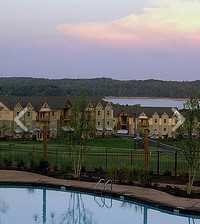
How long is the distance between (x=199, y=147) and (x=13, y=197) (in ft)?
22.6

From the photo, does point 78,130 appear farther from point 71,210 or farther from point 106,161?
point 71,210

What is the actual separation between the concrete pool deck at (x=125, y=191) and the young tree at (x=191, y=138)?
4.05 ft

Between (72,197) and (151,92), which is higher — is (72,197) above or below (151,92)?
below

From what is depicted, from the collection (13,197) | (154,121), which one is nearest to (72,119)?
(13,197)

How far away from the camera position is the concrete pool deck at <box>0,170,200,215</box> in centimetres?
1405

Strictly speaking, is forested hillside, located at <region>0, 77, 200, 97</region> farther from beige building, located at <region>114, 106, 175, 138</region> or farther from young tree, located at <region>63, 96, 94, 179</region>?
young tree, located at <region>63, 96, 94, 179</region>

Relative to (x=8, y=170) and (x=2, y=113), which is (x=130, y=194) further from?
(x=2, y=113)

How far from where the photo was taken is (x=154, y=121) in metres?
61.7

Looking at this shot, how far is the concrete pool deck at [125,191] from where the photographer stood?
14.1 meters

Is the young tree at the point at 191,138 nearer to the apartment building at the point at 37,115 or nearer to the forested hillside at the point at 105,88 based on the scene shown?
the apartment building at the point at 37,115

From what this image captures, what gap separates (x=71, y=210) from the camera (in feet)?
49.4

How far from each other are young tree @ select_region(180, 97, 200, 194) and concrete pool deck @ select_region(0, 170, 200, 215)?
1234mm
